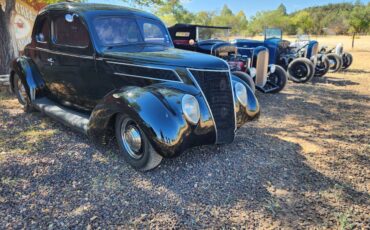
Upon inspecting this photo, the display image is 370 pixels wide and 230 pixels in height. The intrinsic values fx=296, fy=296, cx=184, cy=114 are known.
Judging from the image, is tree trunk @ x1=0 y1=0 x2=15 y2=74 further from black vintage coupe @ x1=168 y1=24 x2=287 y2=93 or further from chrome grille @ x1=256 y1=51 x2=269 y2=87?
chrome grille @ x1=256 y1=51 x2=269 y2=87

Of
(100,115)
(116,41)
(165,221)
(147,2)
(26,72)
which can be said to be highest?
(147,2)

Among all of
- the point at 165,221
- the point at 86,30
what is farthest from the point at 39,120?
the point at 165,221

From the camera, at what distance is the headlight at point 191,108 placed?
9.45 feet

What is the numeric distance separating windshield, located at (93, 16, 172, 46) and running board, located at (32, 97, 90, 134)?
3.32 ft

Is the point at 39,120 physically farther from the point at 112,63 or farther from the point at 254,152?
the point at 254,152

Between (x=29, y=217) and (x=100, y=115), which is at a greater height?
(x=100, y=115)

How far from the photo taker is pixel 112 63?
357 centimetres

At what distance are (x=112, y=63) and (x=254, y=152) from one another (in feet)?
6.74

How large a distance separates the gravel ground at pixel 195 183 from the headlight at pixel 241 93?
62 centimetres

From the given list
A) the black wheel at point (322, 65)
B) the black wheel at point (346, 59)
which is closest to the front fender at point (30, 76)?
the black wheel at point (322, 65)

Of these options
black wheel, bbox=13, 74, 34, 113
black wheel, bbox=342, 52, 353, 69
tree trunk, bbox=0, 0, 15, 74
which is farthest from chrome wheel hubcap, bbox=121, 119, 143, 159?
black wheel, bbox=342, 52, 353, 69

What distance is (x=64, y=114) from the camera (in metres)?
4.05

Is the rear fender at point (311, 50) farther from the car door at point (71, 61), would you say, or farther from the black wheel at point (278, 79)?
the car door at point (71, 61)

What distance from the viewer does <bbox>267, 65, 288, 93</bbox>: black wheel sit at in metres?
7.46
